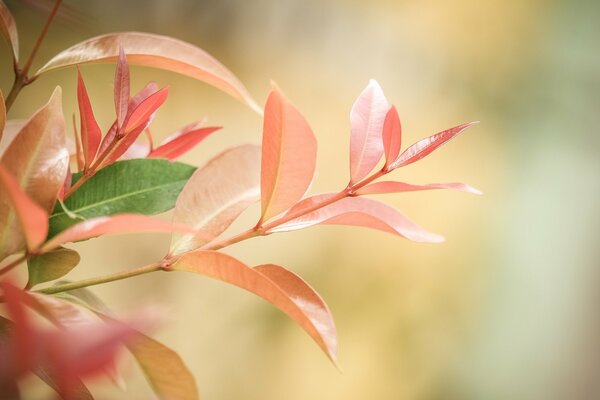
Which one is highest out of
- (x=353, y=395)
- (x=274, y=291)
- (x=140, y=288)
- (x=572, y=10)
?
(x=572, y=10)

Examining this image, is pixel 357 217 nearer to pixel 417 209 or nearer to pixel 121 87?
pixel 121 87

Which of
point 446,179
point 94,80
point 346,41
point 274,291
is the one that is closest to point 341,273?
point 446,179

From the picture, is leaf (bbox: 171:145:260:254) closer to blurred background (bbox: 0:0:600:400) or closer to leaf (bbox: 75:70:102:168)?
leaf (bbox: 75:70:102:168)

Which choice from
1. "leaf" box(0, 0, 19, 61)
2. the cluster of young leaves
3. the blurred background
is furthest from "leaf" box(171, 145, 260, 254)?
the blurred background

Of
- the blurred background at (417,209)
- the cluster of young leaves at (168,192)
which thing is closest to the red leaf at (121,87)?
the cluster of young leaves at (168,192)

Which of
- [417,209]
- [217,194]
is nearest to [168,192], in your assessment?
[217,194]

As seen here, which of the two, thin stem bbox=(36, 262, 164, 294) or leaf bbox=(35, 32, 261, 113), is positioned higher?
leaf bbox=(35, 32, 261, 113)

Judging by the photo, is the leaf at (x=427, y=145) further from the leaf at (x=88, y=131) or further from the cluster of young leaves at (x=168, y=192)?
the leaf at (x=88, y=131)

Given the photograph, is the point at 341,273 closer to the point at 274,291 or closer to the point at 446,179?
the point at 446,179
